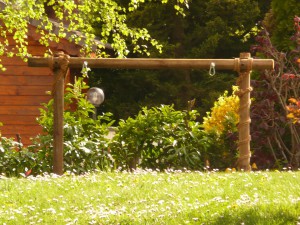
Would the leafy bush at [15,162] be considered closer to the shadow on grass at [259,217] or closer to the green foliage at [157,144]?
the green foliage at [157,144]

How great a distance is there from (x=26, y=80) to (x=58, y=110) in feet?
26.1

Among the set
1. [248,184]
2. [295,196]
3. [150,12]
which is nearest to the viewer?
[295,196]

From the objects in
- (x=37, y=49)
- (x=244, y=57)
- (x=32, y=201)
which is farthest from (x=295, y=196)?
(x=37, y=49)

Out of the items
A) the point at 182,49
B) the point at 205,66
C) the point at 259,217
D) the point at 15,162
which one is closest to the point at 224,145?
the point at 205,66

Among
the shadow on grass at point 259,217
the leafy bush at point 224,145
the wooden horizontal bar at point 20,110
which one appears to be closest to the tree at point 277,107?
the leafy bush at point 224,145

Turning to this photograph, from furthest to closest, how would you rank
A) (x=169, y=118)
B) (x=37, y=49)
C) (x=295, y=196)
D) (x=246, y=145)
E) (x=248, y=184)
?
(x=37, y=49)
(x=169, y=118)
(x=246, y=145)
(x=248, y=184)
(x=295, y=196)

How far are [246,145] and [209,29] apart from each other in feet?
53.3

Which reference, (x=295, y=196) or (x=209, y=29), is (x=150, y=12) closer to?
(x=209, y=29)

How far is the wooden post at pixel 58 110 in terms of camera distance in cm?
1193

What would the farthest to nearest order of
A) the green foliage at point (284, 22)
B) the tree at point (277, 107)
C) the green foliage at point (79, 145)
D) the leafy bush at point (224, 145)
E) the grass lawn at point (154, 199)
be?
the green foliage at point (284, 22) → the tree at point (277, 107) → the leafy bush at point (224, 145) → the green foliage at point (79, 145) → the grass lawn at point (154, 199)

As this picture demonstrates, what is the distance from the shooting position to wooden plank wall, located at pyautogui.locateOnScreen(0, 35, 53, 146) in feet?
64.7

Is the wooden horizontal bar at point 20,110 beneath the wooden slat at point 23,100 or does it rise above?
beneath

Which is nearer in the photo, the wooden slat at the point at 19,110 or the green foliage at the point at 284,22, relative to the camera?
→ the green foliage at the point at 284,22

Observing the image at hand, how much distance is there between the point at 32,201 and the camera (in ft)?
30.3
